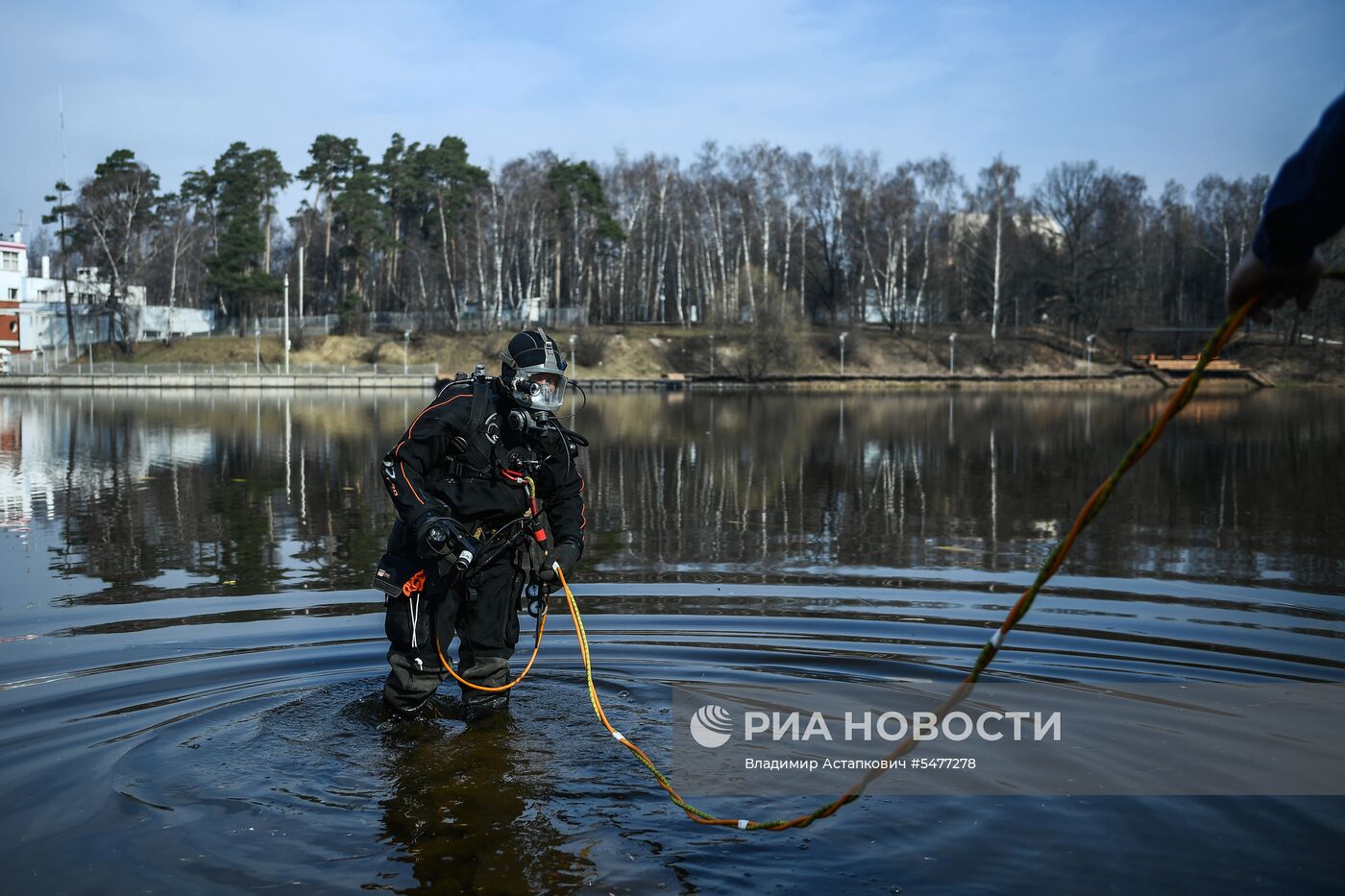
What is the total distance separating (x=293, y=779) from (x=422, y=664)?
3.49 feet

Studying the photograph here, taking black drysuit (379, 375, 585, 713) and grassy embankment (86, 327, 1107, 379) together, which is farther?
grassy embankment (86, 327, 1107, 379)

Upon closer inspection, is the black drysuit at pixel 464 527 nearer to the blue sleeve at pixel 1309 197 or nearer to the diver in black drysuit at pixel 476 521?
the diver in black drysuit at pixel 476 521

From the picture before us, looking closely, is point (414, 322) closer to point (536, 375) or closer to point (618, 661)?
point (618, 661)

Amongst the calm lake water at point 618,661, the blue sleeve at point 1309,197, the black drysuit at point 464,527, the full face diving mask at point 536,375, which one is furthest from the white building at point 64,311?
the blue sleeve at point 1309,197

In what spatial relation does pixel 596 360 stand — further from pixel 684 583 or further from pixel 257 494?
pixel 684 583

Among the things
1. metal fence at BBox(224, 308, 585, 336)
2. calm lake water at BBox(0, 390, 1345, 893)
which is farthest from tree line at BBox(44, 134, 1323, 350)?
calm lake water at BBox(0, 390, 1345, 893)

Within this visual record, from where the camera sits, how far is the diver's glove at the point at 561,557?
22.2ft

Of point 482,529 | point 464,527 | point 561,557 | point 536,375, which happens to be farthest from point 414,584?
point 536,375

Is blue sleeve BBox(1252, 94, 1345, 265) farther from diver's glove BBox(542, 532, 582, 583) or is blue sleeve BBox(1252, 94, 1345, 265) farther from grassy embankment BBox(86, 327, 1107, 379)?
grassy embankment BBox(86, 327, 1107, 379)

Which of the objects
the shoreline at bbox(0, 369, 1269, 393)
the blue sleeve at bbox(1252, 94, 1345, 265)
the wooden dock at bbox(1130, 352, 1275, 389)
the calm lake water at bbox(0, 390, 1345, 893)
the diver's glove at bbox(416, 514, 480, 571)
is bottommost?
the calm lake water at bbox(0, 390, 1345, 893)

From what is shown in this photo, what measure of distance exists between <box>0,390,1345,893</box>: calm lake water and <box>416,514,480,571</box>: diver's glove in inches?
41.6

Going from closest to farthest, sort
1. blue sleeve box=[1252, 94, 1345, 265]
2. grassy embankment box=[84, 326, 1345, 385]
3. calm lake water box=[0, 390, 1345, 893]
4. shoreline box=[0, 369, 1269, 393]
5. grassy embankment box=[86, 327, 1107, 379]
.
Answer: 1. blue sleeve box=[1252, 94, 1345, 265]
2. calm lake water box=[0, 390, 1345, 893]
3. shoreline box=[0, 369, 1269, 393]
4. grassy embankment box=[84, 326, 1345, 385]
5. grassy embankment box=[86, 327, 1107, 379]

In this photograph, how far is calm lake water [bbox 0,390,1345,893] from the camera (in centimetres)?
489

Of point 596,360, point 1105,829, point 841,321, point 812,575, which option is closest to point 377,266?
point 596,360
